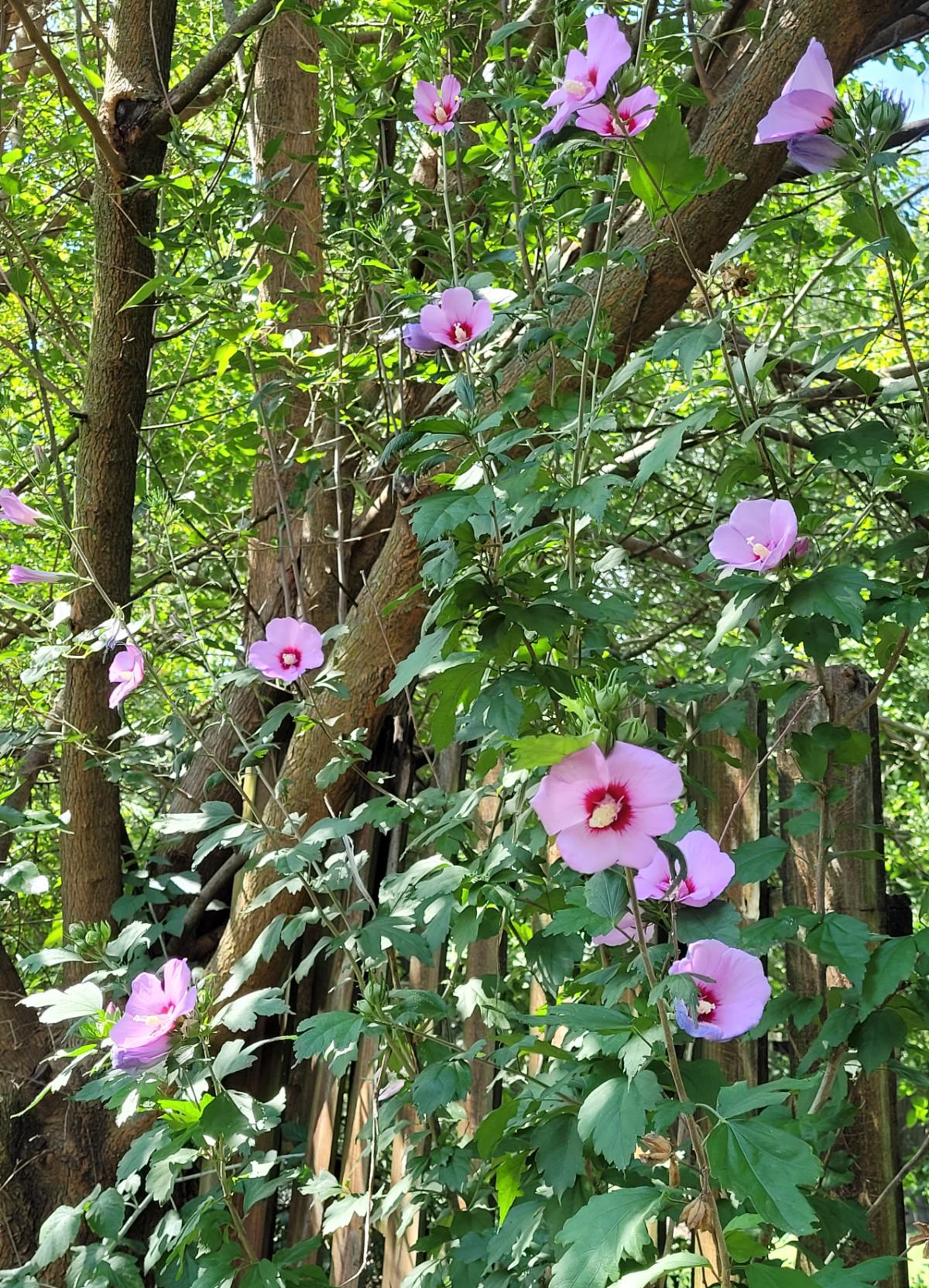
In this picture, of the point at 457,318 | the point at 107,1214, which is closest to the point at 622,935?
the point at 457,318

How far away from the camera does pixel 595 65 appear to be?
116cm

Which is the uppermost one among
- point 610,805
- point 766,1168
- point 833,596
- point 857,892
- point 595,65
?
point 595,65

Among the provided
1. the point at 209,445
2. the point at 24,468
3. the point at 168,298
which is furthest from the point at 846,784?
the point at 209,445

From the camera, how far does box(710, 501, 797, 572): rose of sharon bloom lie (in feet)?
3.77

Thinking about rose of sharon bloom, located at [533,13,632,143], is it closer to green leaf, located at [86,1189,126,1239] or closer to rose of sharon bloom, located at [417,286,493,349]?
rose of sharon bloom, located at [417,286,493,349]

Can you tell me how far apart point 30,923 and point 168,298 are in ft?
5.57

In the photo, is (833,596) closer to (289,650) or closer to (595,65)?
(595,65)

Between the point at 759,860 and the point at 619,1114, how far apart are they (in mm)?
471

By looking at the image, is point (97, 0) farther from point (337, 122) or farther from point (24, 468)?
point (24, 468)

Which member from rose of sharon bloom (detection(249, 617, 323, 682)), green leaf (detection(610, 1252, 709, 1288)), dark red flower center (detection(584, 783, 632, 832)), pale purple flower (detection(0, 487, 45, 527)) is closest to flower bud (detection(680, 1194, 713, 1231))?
green leaf (detection(610, 1252, 709, 1288))

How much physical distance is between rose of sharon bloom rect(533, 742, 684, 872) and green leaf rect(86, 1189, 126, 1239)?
4.37ft

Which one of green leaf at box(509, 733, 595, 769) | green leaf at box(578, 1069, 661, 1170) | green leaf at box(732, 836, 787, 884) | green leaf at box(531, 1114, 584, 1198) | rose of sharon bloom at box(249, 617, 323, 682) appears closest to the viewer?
green leaf at box(509, 733, 595, 769)

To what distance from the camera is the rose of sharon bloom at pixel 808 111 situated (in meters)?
1.10

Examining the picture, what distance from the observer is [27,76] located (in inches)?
129
